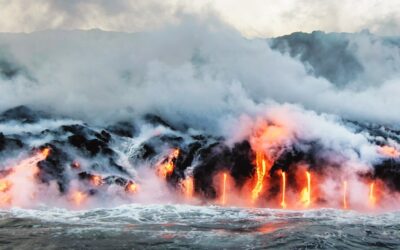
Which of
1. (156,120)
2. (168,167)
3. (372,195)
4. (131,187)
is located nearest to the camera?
(131,187)

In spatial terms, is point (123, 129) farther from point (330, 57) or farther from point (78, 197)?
point (330, 57)

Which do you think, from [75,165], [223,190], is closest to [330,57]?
[223,190]

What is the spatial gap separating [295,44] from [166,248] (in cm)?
8075

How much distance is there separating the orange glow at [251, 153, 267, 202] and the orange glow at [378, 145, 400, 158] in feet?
43.1

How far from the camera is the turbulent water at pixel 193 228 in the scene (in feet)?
102

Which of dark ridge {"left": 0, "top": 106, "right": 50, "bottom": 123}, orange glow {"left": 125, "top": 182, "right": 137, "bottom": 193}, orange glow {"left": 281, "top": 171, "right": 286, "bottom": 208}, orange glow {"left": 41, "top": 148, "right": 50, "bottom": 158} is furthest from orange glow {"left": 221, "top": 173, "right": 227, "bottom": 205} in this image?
dark ridge {"left": 0, "top": 106, "right": 50, "bottom": 123}

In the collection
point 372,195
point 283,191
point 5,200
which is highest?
point 283,191

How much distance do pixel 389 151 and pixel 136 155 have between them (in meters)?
28.2

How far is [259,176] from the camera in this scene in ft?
185

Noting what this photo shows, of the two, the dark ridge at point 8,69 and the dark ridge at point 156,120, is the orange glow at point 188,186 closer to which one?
the dark ridge at point 156,120

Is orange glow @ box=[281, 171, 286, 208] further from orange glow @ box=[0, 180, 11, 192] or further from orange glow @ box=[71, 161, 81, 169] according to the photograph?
orange glow @ box=[0, 180, 11, 192]

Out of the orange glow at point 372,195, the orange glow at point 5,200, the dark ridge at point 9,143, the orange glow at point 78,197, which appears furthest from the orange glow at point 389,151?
the dark ridge at point 9,143

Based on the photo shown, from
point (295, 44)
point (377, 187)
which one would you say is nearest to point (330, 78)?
point (295, 44)

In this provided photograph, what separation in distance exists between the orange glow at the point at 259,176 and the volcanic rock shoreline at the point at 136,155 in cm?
58
